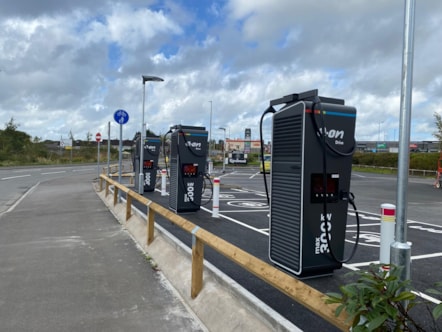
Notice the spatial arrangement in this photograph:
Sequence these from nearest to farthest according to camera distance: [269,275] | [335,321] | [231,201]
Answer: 1. [335,321]
2. [269,275]
3. [231,201]

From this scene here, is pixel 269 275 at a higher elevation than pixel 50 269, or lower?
higher

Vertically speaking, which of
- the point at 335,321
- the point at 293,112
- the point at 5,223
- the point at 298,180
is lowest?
the point at 5,223

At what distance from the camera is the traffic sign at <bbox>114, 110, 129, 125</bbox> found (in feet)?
49.1

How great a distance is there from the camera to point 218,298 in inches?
167

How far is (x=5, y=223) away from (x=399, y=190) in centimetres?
1069

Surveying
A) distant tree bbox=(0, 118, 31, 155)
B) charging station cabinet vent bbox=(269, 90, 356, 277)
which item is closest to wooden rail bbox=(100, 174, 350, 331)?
charging station cabinet vent bbox=(269, 90, 356, 277)

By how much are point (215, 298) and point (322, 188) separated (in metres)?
1.85

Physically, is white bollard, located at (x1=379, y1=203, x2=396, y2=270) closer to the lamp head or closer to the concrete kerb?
the concrete kerb

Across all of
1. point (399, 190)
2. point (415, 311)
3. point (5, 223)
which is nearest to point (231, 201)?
point (5, 223)

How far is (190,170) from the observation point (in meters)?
10.7

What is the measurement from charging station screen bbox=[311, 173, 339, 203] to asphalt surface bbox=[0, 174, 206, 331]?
2.01 meters

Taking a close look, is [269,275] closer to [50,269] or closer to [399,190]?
[399,190]

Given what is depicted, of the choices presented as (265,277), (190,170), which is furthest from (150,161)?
(265,277)

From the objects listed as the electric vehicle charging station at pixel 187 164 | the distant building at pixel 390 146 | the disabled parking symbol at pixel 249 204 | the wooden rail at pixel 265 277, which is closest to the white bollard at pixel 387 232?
the wooden rail at pixel 265 277
